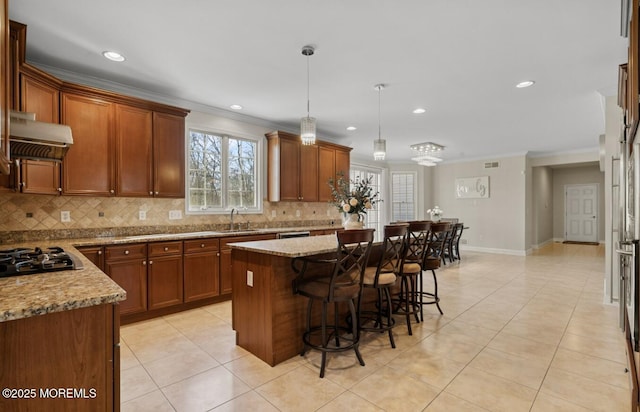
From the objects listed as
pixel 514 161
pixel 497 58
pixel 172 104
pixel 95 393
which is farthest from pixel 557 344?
pixel 514 161

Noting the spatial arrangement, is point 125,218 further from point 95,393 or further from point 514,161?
point 514,161

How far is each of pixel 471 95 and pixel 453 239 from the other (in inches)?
143

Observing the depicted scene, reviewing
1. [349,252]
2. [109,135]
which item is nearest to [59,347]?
[349,252]

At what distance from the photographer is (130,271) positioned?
133 inches

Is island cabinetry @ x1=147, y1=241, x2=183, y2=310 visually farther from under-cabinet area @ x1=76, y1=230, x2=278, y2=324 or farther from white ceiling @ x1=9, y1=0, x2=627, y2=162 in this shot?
white ceiling @ x1=9, y1=0, x2=627, y2=162

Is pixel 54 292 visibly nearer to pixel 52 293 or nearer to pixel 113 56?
pixel 52 293

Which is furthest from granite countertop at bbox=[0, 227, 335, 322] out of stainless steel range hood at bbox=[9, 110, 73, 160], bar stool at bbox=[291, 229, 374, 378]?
bar stool at bbox=[291, 229, 374, 378]

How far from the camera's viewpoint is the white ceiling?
2.39 meters

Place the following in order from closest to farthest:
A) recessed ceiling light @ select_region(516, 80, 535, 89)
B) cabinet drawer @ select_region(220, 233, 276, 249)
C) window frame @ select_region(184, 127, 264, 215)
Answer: recessed ceiling light @ select_region(516, 80, 535, 89), cabinet drawer @ select_region(220, 233, 276, 249), window frame @ select_region(184, 127, 264, 215)

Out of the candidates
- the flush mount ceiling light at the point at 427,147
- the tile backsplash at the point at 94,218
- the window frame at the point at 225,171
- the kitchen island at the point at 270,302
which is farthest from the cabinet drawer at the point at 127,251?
the flush mount ceiling light at the point at 427,147

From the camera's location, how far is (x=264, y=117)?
5152mm

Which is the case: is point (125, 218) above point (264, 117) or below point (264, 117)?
below

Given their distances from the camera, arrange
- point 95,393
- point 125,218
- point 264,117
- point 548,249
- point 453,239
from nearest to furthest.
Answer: point 95,393 < point 125,218 < point 264,117 < point 453,239 < point 548,249

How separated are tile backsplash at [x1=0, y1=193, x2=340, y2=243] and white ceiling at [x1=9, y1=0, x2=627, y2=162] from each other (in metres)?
1.41
